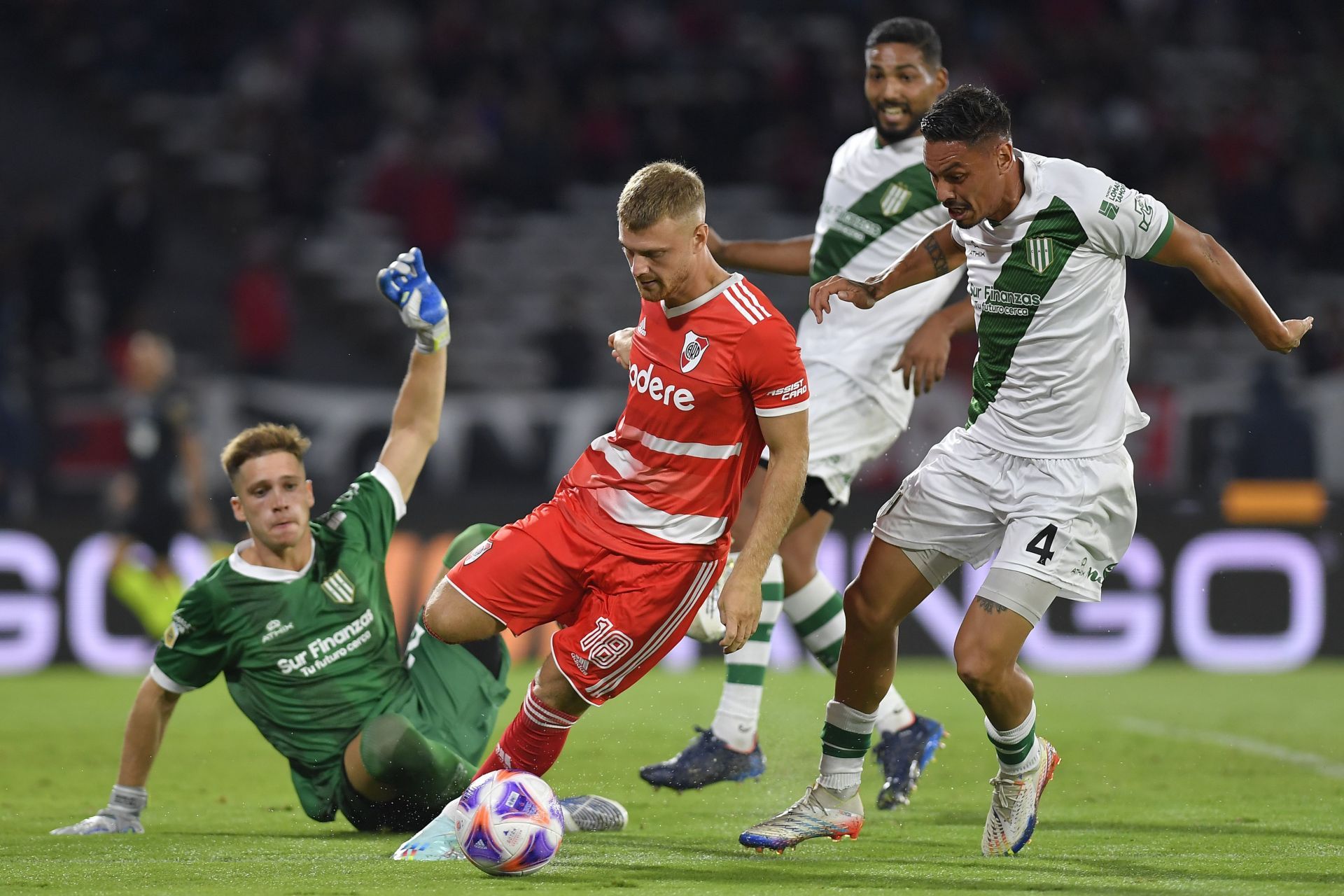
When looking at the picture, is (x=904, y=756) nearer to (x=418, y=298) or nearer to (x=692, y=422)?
(x=692, y=422)

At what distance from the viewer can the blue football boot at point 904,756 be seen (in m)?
6.37

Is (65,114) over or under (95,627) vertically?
over

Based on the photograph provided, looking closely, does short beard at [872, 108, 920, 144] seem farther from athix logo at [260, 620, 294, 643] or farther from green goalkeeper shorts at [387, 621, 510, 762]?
athix logo at [260, 620, 294, 643]

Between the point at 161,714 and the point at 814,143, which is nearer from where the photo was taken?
the point at 161,714

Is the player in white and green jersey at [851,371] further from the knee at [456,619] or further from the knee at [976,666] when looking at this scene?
the knee at [456,619]

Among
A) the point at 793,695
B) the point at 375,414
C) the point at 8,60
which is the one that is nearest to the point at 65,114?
the point at 8,60

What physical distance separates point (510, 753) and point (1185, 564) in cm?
763

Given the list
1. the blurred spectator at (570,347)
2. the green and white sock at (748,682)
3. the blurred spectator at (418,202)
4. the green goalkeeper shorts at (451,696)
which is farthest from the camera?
the blurred spectator at (418,202)

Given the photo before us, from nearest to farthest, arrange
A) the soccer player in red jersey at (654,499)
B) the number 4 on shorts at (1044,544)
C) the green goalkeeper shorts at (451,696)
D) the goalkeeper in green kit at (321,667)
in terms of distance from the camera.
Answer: the soccer player in red jersey at (654,499) < the number 4 on shorts at (1044,544) < the goalkeeper in green kit at (321,667) < the green goalkeeper shorts at (451,696)

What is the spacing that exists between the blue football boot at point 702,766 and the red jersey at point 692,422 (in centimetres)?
148

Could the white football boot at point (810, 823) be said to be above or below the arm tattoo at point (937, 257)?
below

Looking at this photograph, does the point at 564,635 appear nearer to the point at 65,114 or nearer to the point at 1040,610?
the point at 1040,610

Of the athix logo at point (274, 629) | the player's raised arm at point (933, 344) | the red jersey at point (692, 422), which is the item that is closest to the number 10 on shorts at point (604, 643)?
the red jersey at point (692, 422)

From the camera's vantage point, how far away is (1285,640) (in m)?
11.8
